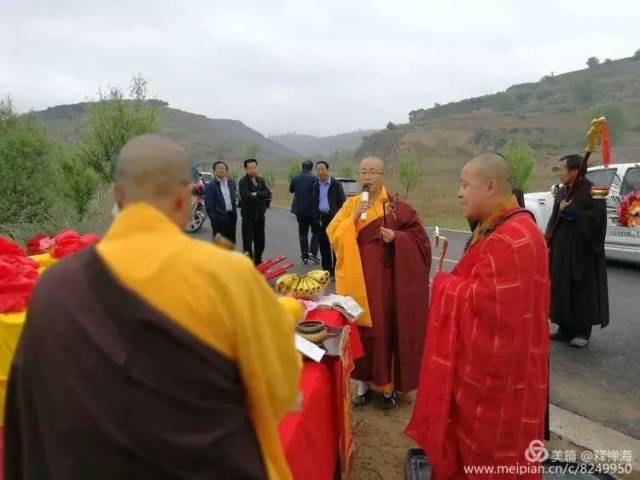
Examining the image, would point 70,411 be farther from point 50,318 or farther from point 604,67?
point 604,67

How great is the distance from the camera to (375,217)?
3725 millimetres

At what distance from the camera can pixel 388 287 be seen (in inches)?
146

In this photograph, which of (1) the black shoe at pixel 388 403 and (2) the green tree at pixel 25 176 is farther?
(2) the green tree at pixel 25 176

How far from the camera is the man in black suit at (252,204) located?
870 cm

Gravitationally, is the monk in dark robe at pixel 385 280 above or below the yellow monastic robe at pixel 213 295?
below

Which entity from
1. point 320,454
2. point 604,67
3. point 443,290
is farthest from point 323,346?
point 604,67

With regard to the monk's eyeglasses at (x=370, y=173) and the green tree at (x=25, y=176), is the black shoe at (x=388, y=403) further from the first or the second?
the green tree at (x=25, y=176)

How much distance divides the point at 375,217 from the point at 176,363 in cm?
277

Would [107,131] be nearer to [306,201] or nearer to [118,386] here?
[306,201]

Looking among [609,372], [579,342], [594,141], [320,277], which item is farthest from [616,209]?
[320,277]

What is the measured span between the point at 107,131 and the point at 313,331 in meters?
11.2

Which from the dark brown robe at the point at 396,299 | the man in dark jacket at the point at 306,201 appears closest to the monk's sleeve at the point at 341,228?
the dark brown robe at the point at 396,299

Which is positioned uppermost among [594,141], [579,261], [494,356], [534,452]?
[594,141]

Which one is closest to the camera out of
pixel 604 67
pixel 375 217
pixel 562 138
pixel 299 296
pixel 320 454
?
pixel 320 454
